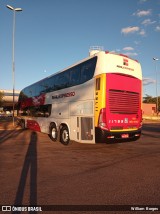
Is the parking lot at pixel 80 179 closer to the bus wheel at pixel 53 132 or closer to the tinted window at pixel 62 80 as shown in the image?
the bus wheel at pixel 53 132

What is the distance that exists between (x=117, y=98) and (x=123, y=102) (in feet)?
1.33

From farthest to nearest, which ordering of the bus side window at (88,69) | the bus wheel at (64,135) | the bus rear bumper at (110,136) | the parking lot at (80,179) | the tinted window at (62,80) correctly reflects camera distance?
the tinted window at (62,80) < the bus wheel at (64,135) < the bus side window at (88,69) < the bus rear bumper at (110,136) < the parking lot at (80,179)

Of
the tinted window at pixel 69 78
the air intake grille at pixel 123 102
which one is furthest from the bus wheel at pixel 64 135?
the air intake grille at pixel 123 102

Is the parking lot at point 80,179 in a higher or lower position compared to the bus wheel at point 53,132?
lower

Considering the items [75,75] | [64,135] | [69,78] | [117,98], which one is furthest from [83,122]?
[69,78]

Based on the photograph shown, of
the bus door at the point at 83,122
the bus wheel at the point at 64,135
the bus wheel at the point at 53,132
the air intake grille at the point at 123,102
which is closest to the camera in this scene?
the air intake grille at the point at 123,102

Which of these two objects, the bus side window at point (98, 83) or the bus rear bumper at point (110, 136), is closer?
the bus rear bumper at point (110, 136)

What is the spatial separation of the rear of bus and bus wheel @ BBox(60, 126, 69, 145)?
2.72 m

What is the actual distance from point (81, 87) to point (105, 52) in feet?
5.95

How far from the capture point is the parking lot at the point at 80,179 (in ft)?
15.1

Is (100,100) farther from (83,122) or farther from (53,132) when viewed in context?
(53,132)

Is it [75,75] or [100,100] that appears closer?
[100,100]

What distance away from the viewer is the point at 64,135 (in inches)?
458

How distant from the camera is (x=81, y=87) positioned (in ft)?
33.1
